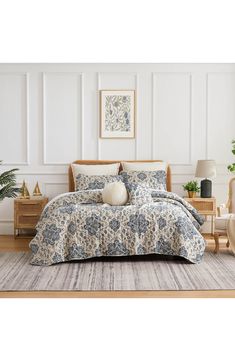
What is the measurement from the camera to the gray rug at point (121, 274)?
4.98 m

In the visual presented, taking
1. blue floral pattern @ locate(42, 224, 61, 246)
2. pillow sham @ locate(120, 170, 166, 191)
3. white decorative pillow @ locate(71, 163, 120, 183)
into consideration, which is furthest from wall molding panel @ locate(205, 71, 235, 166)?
blue floral pattern @ locate(42, 224, 61, 246)

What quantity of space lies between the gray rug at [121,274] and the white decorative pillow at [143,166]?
1.79 m

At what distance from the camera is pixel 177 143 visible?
326 inches

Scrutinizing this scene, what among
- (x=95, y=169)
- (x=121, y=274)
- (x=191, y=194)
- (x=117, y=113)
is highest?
(x=117, y=113)

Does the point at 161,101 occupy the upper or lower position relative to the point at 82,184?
upper

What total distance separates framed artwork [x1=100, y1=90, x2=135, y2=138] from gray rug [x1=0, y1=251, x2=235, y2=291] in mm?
2474

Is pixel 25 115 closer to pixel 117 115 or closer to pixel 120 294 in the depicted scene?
pixel 117 115

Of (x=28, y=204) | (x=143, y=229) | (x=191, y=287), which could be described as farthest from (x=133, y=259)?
(x=28, y=204)

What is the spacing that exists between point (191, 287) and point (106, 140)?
148 inches

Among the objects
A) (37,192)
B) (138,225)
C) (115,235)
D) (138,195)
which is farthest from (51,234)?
(37,192)

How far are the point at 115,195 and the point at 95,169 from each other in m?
1.36

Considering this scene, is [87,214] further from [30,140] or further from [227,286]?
[30,140]

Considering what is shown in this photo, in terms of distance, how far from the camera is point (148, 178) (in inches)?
298

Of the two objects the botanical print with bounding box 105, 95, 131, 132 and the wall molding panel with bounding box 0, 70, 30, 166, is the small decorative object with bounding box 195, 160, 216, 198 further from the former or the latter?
the wall molding panel with bounding box 0, 70, 30, 166
